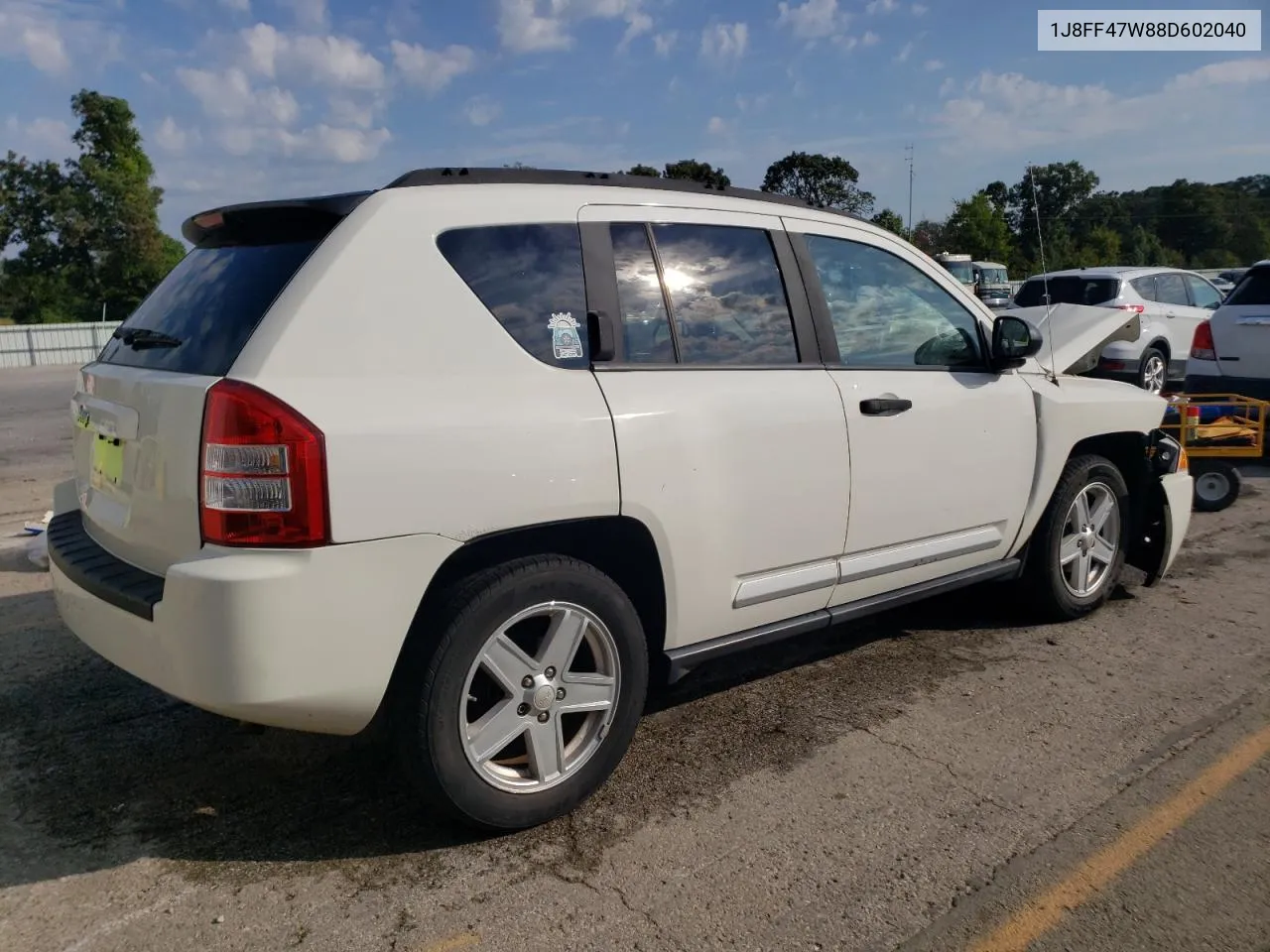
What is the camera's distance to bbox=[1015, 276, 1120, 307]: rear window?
44.9ft

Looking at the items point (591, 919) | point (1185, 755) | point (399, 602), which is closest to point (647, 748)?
point (591, 919)

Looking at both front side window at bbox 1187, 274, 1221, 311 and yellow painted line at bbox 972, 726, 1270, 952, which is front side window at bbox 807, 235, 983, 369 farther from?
front side window at bbox 1187, 274, 1221, 311

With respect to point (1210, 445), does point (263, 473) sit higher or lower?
higher

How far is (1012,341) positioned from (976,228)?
38628 mm

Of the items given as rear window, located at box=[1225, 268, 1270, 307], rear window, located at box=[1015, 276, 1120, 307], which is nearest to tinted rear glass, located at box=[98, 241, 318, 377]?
rear window, located at box=[1225, 268, 1270, 307]

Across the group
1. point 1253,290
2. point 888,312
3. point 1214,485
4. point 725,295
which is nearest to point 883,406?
point 888,312

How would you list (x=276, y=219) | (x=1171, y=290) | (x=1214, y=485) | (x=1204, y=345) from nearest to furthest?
(x=276, y=219) < (x=1214, y=485) < (x=1204, y=345) < (x=1171, y=290)

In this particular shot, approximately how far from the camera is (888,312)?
13.4 ft

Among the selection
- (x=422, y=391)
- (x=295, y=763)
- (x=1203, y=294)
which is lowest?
(x=295, y=763)

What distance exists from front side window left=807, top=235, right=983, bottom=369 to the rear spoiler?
71.2 inches

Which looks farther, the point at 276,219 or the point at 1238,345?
the point at 1238,345

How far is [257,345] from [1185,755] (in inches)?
128

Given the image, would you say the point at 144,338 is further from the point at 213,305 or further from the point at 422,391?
the point at 422,391

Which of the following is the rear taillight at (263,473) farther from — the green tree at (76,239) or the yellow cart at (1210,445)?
the green tree at (76,239)
